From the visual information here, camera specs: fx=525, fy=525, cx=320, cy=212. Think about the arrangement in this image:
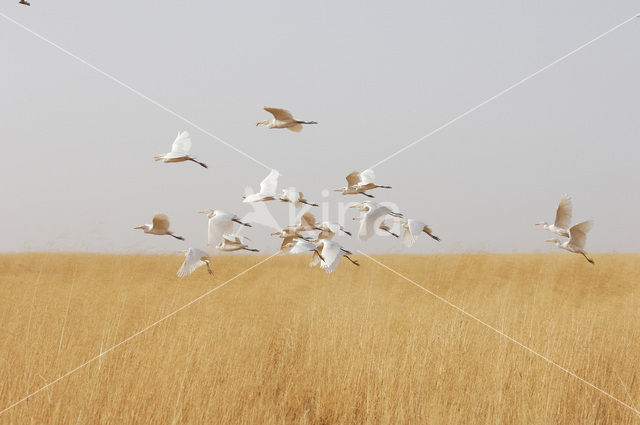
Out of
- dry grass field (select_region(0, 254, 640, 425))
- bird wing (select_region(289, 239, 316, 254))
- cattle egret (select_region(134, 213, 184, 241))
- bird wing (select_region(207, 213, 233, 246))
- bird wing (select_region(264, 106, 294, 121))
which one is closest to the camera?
bird wing (select_region(289, 239, 316, 254))

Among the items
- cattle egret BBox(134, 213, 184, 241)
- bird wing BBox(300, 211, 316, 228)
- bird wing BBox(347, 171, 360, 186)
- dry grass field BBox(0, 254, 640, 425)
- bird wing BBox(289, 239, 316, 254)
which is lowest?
dry grass field BBox(0, 254, 640, 425)

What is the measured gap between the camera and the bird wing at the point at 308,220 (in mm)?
4803

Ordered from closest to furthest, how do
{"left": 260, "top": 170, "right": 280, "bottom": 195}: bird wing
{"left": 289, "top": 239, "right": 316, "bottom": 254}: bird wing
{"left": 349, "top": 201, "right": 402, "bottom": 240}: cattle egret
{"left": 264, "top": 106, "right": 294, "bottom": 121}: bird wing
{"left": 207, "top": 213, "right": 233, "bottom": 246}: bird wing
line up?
1. {"left": 289, "top": 239, "right": 316, "bottom": 254}: bird wing
2. {"left": 349, "top": 201, "right": 402, "bottom": 240}: cattle egret
3. {"left": 207, "top": 213, "right": 233, "bottom": 246}: bird wing
4. {"left": 264, "top": 106, "right": 294, "bottom": 121}: bird wing
5. {"left": 260, "top": 170, "right": 280, "bottom": 195}: bird wing

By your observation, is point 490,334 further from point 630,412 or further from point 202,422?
point 202,422

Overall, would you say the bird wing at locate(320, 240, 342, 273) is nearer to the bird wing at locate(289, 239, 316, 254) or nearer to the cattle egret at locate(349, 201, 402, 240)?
the bird wing at locate(289, 239, 316, 254)

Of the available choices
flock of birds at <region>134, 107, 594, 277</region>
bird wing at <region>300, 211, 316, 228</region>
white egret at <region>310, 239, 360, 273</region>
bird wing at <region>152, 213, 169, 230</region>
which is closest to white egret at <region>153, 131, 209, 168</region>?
flock of birds at <region>134, 107, 594, 277</region>

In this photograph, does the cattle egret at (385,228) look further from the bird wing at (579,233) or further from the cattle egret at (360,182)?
the bird wing at (579,233)

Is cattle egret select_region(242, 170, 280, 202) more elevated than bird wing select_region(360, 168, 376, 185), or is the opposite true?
bird wing select_region(360, 168, 376, 185)

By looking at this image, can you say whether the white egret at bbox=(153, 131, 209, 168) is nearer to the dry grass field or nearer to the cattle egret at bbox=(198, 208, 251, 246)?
the cattle egret at bbox=(198, 208, 251, 246)

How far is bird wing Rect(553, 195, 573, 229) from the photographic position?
5223 mm

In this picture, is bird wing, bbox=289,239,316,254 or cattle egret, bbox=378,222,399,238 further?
cattle egret, bbox=378,222,399,238

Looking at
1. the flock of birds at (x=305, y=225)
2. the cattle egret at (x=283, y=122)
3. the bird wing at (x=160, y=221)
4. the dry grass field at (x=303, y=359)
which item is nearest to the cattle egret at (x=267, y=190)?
the flock of birds at (x=305, y=225)

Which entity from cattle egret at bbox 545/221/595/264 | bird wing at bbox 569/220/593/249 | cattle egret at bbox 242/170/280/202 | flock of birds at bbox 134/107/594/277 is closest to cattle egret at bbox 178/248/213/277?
flock of birds at bbox 134/107/594/277

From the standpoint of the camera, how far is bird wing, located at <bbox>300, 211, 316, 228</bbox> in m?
4.80
